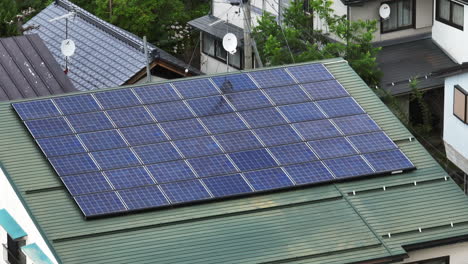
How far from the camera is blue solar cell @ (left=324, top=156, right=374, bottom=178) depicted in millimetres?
43719

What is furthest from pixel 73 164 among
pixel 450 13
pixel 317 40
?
pixel 450 13

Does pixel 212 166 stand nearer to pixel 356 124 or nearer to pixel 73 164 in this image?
pixel 73 164

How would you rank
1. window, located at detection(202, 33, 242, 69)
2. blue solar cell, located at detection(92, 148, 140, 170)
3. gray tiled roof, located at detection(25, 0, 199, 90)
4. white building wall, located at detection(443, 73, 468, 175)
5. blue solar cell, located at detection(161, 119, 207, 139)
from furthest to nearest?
window, located at detection(202, 33, 242, 69)
gray tiled roof, located at detection(25, 0, 199, 90)
white building wall, located at detection(443, 73, 468, 175)
blue solar cell, located at detection(161, 119, 207, 139)
blue solar cell, located at detection(92, 148, 140, 170)

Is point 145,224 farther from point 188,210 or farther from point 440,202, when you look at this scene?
point 440,202

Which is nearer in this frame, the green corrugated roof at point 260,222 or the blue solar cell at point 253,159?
the green corrugated roof at point 260,222

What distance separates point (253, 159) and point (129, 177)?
3.88 metres

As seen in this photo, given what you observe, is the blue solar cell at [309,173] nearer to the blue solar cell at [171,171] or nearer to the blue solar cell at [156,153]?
the blue solar cell at [171,171]

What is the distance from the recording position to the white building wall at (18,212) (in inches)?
1606

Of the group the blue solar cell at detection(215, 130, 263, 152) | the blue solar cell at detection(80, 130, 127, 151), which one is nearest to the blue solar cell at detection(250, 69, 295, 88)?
the blue solar cell at detection(215, 130, 263, 152)

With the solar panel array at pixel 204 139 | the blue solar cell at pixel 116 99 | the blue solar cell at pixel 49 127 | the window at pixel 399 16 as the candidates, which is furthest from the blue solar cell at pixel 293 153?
the window at pixel 399 16

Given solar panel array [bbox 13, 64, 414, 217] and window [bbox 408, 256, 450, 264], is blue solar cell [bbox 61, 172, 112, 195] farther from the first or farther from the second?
window [bbox 408, 256, 450, 264]

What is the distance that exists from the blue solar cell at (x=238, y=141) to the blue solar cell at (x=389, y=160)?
3435 millimetres

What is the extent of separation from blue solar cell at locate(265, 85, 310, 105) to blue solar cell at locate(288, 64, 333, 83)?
1.97 feet

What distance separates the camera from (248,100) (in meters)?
46.4
